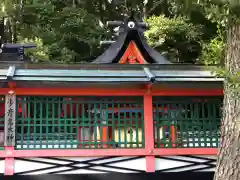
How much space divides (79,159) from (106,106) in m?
1.02

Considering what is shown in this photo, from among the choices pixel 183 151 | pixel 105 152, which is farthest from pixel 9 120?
pixel 183 151

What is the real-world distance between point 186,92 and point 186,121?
1.70 feet

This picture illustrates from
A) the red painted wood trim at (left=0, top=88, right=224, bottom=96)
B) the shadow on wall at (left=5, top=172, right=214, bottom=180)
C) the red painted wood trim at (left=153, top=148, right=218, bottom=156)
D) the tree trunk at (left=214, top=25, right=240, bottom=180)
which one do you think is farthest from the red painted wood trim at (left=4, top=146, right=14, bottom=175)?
the tree trunk at (left=214, top=25, right=240, bottom=180)

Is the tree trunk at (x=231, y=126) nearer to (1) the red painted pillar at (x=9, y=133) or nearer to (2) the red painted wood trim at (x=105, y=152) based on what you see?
(2) the red painted wood trim at (x=105, y=152)

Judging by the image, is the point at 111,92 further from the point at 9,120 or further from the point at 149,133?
the point at 9,120

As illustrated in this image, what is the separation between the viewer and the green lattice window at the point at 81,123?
6.08m

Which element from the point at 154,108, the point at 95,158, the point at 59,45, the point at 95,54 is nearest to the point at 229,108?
the point at 154,108

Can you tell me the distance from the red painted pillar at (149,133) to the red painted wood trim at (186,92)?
240 mm

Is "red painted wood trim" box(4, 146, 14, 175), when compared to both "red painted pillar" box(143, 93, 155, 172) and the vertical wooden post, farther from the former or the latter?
"red painted pillar" box(143, 93, 155, 172)

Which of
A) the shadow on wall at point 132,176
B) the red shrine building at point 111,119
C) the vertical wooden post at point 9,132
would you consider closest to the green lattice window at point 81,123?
the red shrine building at point 111,119

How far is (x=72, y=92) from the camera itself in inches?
245

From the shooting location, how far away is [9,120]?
5953mm

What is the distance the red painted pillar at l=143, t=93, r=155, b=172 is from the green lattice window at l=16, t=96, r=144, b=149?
0.32ft

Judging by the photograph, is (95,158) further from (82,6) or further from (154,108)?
(82,6)
